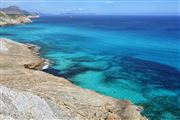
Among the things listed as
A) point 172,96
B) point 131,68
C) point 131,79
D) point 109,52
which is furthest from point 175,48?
point 172,96

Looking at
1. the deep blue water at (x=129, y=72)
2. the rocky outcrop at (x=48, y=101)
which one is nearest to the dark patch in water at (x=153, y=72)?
the deep blue water at (x=129, y=72)

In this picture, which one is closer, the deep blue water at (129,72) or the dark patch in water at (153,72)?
the deep blue water at (129,72)

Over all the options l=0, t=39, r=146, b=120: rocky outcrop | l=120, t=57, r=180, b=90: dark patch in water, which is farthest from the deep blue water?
l=0, t=39, r=146, b=120: rocky outcrop

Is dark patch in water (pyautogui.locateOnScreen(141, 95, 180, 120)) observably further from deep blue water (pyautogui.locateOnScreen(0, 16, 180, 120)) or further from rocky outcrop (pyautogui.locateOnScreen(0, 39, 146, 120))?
rocky outcrop (pyautogui.locateOnScreen(0, 39, 146, 120))

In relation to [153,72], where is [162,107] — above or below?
above

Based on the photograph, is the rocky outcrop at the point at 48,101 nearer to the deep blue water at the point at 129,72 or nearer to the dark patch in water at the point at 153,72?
the deep blue water at the point at 129,72

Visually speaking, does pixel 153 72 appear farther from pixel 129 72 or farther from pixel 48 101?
pixel 48 101

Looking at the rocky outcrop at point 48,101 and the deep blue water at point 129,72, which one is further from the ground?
the rocky outcrop at point 48,101

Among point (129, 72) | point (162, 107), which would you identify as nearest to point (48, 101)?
point (162, 107)
